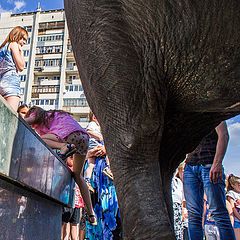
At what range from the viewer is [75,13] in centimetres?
153

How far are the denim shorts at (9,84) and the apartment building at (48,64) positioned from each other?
1356 inches

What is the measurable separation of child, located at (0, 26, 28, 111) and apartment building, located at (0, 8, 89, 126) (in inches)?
1346

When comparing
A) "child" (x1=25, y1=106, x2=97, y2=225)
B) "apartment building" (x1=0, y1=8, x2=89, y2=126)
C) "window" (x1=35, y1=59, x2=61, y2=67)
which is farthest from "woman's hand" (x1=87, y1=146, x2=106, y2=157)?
"window" (x1=35, y1=59, x2=61, y2=67)

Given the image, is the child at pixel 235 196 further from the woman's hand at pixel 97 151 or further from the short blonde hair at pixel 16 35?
the short blonde hair at pixel 16 35

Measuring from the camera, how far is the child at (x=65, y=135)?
3.17 meters

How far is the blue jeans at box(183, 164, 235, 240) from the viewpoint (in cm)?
259

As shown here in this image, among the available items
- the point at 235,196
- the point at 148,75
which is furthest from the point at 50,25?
the point at 148,75

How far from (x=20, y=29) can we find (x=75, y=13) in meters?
2.32

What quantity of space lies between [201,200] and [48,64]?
39.1m

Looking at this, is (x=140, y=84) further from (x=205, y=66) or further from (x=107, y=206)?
(x=107, y=206)

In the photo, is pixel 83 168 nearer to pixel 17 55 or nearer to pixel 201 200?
pixel 17 55

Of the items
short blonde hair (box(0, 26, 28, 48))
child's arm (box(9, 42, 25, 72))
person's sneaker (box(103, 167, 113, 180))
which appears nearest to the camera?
child's arm (box(9, 42, 25, 72))

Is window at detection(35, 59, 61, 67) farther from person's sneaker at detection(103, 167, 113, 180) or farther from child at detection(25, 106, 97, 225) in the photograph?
child at detection(25, 106, 97, 225)

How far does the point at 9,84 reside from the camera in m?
3.34
